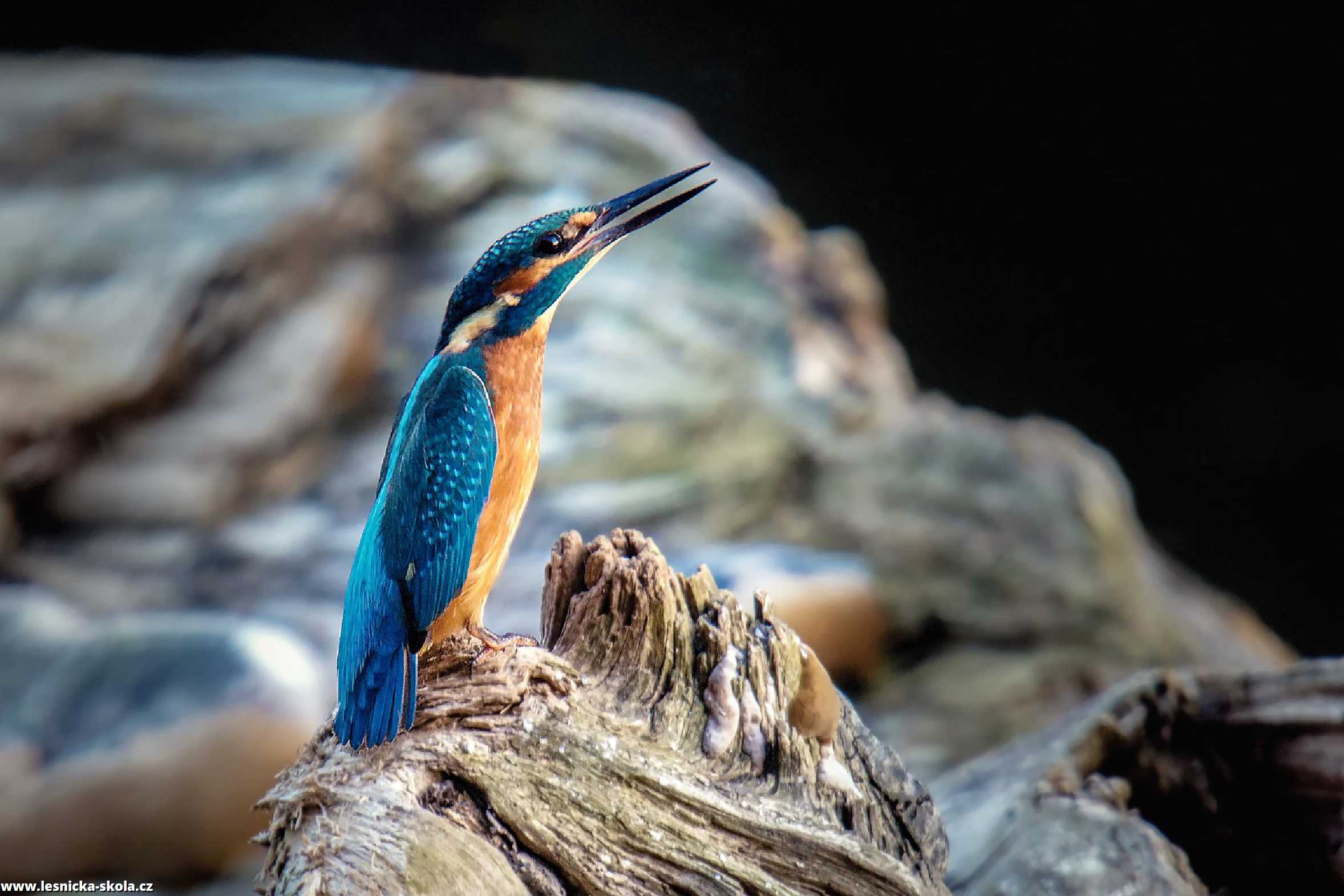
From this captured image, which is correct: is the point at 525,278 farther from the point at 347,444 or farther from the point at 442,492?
the point at 347,444

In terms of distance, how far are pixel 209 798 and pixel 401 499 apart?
1.82 meters

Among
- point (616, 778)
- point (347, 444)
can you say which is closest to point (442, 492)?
point (616, 778)

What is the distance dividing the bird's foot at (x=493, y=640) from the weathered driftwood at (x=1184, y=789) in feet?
3.04

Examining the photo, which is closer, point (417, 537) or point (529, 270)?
point (417, 537)

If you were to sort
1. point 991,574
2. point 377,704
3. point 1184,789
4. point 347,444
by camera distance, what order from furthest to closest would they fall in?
point 991,574, point 347,444, point 1184,789, point 377,704

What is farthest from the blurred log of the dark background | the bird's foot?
the bird's foot

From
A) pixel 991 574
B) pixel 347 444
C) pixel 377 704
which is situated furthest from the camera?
pixel 991 574

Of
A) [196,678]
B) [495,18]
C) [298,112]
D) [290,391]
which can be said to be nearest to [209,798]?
[196,678]

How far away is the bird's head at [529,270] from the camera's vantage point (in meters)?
1.58

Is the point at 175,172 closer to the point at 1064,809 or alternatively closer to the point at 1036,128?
the point at 1036,128

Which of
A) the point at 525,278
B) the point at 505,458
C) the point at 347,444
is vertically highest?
the point at 347,444

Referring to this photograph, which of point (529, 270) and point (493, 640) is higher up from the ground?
point (529, 270)

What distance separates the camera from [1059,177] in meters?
3.75

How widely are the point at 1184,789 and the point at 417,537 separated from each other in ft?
5.42
